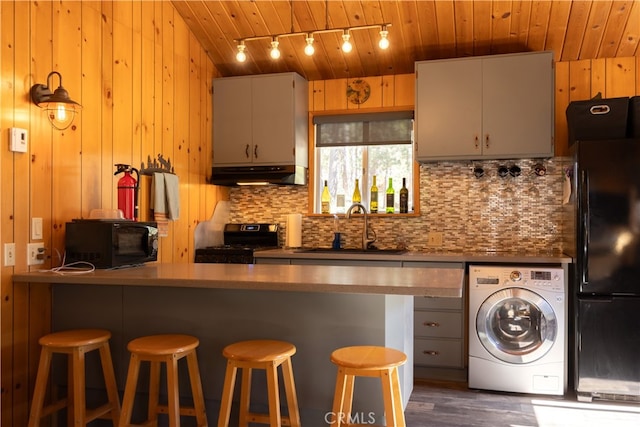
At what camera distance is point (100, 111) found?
125 inches

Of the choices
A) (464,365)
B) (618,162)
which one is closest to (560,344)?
(464,365)

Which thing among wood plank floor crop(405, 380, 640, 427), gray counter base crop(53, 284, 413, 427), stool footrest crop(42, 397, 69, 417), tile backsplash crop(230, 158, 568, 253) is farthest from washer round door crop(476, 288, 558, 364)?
stool footrest crop(42, 397, 69, 417)

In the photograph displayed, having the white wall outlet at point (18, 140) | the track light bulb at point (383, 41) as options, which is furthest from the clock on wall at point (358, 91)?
the white wall outlet at point (18, 140)

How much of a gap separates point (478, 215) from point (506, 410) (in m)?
1.57

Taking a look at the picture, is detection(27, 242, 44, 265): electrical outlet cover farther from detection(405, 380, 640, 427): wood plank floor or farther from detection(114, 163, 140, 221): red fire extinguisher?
detection(405, 380, 640, 427): wood plank floor

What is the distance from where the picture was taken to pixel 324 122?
184 inches

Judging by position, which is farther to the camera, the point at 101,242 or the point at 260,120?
the point at 260,120

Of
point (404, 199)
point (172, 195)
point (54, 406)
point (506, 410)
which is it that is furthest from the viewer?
point (404, 199)

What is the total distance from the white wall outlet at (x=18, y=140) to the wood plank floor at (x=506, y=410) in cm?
254

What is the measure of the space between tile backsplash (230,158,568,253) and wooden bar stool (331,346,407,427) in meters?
2.33

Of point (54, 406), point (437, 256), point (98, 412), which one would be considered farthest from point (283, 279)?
point (437, 256)

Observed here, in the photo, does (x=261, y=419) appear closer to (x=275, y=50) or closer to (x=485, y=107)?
(x=275, y=50)

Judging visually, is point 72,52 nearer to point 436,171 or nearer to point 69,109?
point 69,109

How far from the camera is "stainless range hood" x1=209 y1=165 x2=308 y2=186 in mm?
4402
